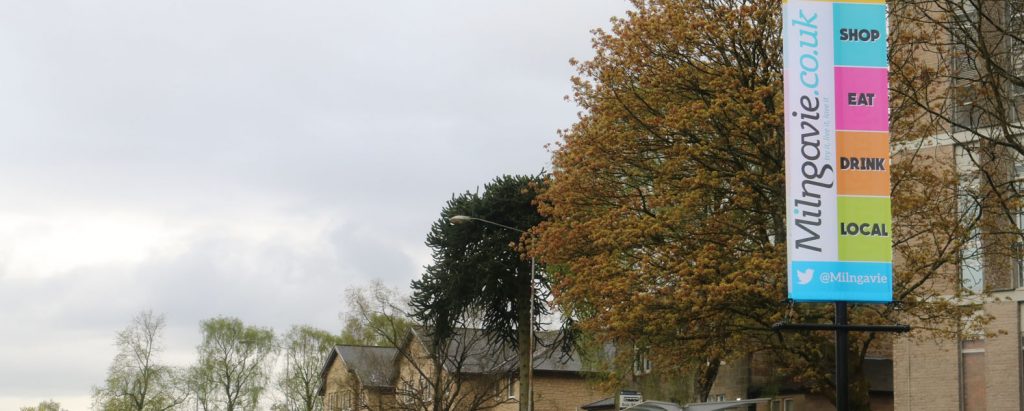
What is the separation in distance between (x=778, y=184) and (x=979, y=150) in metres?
8.54

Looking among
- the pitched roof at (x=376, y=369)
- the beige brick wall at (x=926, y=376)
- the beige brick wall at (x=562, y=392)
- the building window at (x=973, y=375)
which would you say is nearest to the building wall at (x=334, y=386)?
the pitched roof at (x=376, y=369)

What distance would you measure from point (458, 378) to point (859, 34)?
33267 millimetres

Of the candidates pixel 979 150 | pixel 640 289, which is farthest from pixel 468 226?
pixel 979 150

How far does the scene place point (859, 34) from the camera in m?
15.0

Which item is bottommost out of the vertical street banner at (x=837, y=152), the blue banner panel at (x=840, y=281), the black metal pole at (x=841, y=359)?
the black metal pole at (x=841, y=359)

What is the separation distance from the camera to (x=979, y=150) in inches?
680

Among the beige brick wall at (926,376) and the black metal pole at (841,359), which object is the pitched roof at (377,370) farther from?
the black metal pole at (841,359)

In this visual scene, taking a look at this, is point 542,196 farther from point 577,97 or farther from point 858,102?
point 858,102

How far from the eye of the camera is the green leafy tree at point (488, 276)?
1734 inches

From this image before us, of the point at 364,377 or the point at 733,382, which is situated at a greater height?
the point at 733,382

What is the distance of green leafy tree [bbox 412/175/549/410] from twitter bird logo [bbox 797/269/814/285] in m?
29.4

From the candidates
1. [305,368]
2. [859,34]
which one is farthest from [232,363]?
[859,34]

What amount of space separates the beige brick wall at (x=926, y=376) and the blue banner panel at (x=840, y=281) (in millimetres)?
19146

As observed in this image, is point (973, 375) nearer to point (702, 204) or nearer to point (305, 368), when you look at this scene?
point (702, 204)
